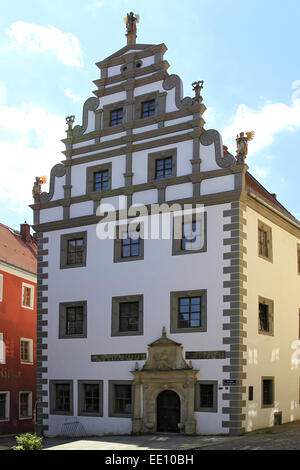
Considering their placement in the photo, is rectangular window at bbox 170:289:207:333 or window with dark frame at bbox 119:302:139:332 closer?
rectangular window at bbox 170:289:207:333

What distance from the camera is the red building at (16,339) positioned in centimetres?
3750

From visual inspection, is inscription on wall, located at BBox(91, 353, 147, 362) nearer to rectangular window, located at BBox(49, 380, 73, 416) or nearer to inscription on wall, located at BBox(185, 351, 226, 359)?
rectangular window, located at BBox(49, 380, 73, 416)

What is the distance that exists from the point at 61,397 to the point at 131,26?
18.5 m

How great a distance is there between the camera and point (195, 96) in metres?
29.5

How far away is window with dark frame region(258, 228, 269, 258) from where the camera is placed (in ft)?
96.1

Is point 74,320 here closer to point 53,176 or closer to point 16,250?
point 53,176

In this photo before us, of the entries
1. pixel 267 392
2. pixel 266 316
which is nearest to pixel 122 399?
pixel 267 392

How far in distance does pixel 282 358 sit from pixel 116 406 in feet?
25.7

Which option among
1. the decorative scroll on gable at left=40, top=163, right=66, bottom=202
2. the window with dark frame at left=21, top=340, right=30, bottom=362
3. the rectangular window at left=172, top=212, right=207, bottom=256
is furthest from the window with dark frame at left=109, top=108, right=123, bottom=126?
the window with dark frame at left=21, top=340, right=30, bottom=362

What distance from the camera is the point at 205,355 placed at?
2678 centimetres

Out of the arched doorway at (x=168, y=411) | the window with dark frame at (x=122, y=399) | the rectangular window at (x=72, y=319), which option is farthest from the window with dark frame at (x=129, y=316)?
the arched doorway at (x=168, y=411)

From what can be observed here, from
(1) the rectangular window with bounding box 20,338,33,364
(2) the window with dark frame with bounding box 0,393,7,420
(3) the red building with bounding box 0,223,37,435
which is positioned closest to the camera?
(2) the window with dark frame with bounding box 0,393,7,420

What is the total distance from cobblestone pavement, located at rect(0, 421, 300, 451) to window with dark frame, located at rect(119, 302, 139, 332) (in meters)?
4.70
